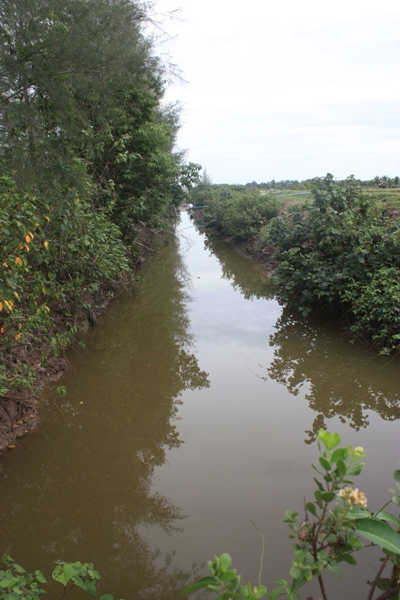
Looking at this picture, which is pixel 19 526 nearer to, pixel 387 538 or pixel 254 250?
pixel 387 538

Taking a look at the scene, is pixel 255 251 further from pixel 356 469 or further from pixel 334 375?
pixel 356 469

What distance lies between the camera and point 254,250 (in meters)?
17.0

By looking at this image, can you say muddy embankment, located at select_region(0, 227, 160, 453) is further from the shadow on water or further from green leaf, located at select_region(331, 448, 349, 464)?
green leaf, located at select_region(331, 448, 349, 464)

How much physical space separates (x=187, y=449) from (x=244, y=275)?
10197mm

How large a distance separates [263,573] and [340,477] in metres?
2.15

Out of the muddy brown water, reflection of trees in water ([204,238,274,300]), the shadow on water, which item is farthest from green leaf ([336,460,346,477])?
reflection of trees in water ([204,238,274,300])

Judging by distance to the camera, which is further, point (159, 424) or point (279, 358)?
point (279, 358)

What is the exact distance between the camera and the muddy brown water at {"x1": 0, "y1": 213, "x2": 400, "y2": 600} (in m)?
3.28

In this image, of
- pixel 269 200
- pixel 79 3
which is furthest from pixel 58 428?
pixel 269 200

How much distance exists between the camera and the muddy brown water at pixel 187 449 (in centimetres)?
328

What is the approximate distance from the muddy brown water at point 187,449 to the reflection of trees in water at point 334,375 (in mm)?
26

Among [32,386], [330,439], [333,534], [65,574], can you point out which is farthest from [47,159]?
[333,534]

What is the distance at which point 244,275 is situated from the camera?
14.3 meters

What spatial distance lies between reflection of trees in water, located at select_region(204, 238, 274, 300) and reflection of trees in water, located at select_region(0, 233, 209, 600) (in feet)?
16.3
